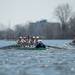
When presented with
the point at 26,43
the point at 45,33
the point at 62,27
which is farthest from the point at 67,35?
the point at 26,43

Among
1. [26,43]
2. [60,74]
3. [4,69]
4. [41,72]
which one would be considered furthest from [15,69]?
[26,43]

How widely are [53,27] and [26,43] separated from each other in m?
74.4

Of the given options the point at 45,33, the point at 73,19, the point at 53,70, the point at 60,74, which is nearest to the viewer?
the point at 60,74

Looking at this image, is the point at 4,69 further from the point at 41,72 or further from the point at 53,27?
the point at 53,27

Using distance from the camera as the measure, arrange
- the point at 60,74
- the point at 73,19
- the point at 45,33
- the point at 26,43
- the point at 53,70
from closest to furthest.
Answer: the point at 60,74 < the point at 53,70 < the point at 26,43 < the point at 73,19 < the point at 45,33

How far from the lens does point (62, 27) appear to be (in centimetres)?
10206

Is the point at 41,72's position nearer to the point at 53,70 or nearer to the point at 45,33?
the point at 53,70

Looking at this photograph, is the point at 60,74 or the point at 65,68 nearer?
the point at 60,74

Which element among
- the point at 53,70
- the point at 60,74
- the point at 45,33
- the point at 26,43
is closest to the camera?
the point at 60,74

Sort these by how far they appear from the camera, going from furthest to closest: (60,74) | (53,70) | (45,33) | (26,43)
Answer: (45,33), (26,43), (53,70), (60,74)

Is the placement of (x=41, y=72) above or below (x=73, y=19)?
below

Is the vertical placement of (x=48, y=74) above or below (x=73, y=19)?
below

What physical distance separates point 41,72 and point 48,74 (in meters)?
0.88

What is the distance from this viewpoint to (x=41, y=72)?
1931 cm
